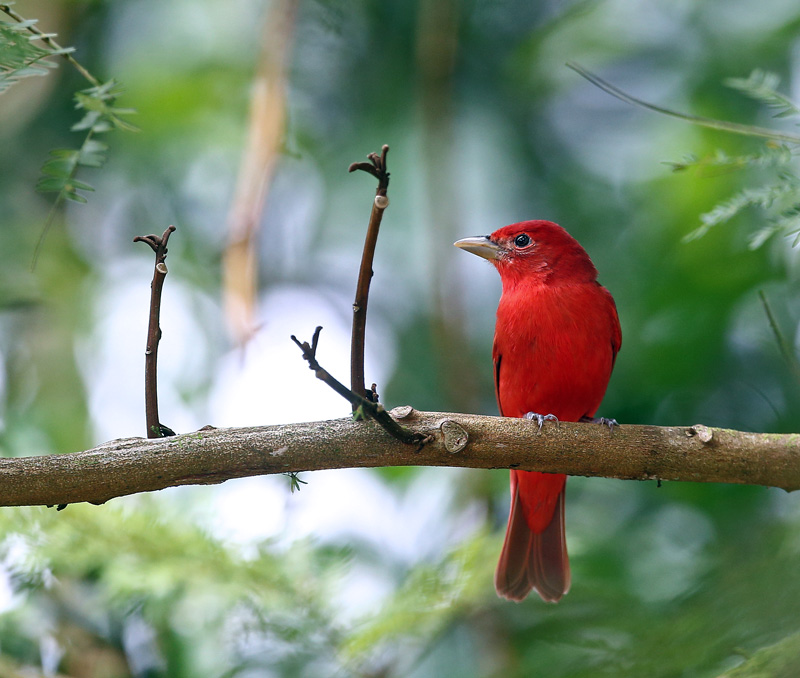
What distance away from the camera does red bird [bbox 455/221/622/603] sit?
3592 millimetres

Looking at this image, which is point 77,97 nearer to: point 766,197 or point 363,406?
point 363,406

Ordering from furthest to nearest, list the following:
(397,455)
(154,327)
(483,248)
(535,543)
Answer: (483,248)
(535,543)
(397,455)
(154,327)

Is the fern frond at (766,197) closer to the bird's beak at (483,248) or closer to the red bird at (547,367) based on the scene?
the red bird at (547,367)

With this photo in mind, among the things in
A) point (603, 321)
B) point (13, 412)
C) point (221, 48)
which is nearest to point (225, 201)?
point (221, 48)

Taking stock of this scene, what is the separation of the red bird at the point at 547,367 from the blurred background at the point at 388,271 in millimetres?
153

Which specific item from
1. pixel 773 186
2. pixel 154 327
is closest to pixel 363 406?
pixel 154 327

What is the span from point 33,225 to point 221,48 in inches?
67.3

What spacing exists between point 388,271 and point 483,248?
1321 mm

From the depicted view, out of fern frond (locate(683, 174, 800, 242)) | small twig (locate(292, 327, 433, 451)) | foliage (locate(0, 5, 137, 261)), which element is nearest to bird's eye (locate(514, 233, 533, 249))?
fern frond (locate(683, 174, 800, 242))

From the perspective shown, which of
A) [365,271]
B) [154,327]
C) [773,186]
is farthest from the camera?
[773,186]

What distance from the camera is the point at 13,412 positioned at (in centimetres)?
448

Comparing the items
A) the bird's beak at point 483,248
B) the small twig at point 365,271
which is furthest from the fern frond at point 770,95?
the bird's beak at point 483,248

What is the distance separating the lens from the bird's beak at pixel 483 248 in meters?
4.20

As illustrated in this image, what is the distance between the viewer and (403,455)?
7.56ft
